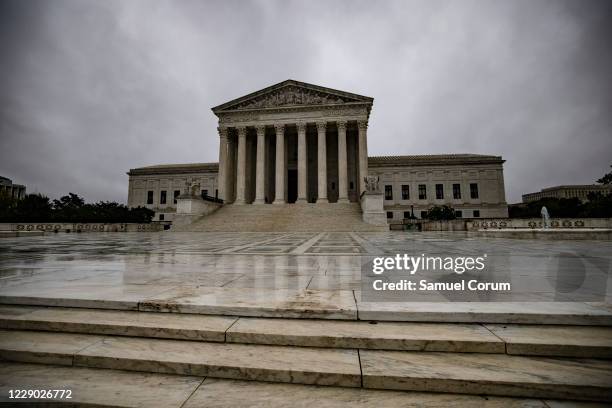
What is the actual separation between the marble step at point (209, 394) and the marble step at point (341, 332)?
36 cm

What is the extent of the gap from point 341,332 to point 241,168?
107 ft

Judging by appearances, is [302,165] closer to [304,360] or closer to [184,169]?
[184,169]

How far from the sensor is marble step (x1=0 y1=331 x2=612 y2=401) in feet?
5.33

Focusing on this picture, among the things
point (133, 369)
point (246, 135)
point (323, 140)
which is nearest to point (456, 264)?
point (133, 369)

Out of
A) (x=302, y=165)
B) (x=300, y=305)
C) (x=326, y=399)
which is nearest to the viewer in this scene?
(x=326, y=399)

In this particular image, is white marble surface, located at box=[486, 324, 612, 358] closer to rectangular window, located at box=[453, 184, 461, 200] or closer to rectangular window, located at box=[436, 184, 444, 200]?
rectangular window, located at box=[436, 184, 444, 200]

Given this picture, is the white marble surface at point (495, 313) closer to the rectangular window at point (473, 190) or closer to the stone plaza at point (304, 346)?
the stone plaza at point (304, 346)

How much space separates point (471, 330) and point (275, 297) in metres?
1.65

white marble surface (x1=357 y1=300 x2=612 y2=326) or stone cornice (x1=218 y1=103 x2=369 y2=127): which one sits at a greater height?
stone cornice (x1=218 y1=103 x2=369 y2=127)

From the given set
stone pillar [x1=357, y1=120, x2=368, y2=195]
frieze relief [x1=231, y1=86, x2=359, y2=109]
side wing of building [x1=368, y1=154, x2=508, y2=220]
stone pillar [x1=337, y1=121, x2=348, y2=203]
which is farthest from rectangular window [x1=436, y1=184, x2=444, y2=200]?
frieze relief [x1=231, y1=86, x2=359, y2=109]

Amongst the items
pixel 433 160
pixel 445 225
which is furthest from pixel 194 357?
pixel 433 160

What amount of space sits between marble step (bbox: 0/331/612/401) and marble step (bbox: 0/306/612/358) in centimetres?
5

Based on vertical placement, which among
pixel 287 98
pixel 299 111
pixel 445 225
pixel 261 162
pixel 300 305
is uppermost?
pixel 287 98

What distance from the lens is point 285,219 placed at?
76.7 ft
